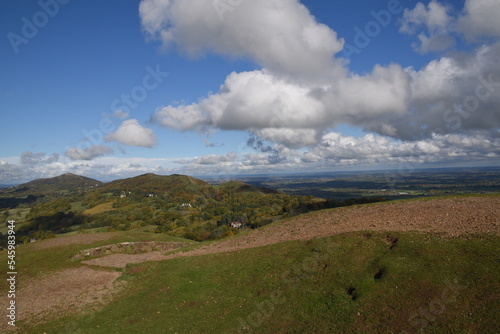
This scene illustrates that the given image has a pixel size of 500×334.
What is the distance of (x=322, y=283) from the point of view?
1639 cm

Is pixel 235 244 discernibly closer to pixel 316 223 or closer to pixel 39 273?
pixel 316 223

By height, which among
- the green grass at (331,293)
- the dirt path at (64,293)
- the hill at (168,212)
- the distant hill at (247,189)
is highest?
the green grass at (331,293)

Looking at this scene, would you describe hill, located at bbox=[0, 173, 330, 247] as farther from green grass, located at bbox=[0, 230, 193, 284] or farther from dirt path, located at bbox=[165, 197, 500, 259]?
dirt path, located at bbox=[165, 197, 500, 259]

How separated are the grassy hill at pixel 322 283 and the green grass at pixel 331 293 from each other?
64 mm

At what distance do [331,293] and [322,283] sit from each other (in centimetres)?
123

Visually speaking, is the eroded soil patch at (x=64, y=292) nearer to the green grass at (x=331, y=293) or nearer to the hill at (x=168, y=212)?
the green grass at (x=331, y=293)

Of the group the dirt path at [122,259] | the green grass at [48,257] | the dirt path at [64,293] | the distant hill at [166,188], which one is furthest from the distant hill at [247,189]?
the dirt path at [64,293]

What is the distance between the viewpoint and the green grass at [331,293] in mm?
12109

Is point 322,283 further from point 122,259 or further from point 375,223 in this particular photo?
point 122,259

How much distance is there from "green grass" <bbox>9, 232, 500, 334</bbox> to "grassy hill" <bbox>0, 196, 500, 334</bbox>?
6cm

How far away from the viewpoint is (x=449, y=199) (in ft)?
89.0

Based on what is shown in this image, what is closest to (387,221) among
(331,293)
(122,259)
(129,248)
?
(331,293)

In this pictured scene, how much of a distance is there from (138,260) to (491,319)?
28.8 metres

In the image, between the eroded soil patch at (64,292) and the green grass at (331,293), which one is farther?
the eroded soil patch at (64,292)
